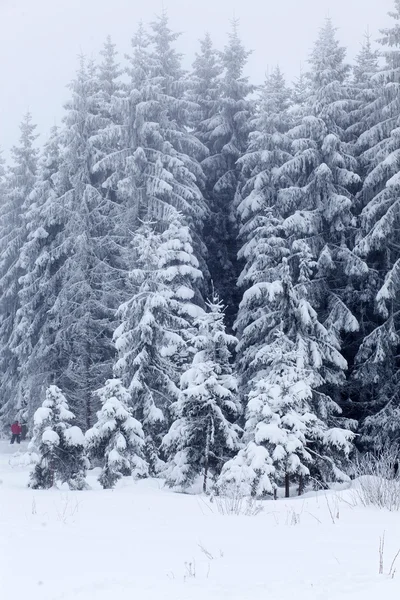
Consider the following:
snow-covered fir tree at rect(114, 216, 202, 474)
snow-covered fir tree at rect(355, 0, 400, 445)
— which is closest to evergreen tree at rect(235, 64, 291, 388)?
snow-covered fir tree at rect(114, 216, 202, 474)

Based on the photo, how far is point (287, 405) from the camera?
1387cm

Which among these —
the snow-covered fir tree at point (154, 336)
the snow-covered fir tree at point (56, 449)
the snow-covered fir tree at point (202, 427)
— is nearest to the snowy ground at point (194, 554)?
the snow-covered fir tree at point (56, 449)

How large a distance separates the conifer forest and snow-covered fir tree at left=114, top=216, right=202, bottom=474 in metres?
0.07

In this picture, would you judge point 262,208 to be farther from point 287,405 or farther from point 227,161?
point 287,405

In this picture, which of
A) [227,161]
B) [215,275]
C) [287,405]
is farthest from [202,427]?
[227,161]

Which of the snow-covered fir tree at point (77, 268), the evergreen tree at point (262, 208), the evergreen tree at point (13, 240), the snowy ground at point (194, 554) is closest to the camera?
the snowy ground at point (194, 554)

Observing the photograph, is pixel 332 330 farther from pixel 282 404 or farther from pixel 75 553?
pixel 75 553

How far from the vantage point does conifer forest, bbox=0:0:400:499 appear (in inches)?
578

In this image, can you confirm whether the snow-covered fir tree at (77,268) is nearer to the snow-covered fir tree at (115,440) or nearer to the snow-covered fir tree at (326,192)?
the snow-covered fir tree at (115,440)

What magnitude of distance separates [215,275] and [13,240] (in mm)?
11017

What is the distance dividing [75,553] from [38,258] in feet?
65.5

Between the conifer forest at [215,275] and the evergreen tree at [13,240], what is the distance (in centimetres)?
77

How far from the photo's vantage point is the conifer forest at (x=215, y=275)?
1467 centimetres

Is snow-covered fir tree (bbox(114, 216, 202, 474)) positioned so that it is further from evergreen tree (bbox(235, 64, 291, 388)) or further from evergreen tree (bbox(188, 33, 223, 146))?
evergreen tree (bbox(188, 33, 223, 146))
